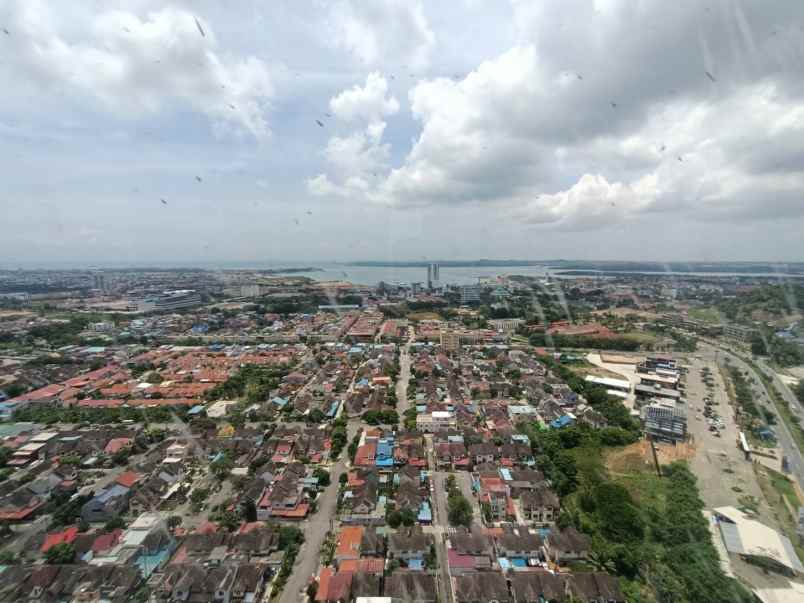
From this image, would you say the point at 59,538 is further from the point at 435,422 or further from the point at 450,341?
the point at 450,341

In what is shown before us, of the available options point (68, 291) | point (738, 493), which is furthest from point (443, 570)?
point (68, 291)

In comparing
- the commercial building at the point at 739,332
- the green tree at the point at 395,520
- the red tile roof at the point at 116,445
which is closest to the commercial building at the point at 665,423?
the green tree at the point at 395,520

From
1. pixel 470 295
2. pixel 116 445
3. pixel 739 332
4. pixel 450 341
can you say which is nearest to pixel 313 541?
pixel 116 445

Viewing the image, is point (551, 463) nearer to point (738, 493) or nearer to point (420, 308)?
point (738, 493)

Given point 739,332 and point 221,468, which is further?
point 739,332

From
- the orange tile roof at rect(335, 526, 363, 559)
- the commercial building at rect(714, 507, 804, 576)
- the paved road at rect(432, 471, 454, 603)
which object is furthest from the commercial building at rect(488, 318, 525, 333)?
the orange tile roof at rect(335, 526, 363, 559)

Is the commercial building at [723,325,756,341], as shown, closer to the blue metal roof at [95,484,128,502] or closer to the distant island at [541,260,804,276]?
the blue metal roof at [95,484,128,502]

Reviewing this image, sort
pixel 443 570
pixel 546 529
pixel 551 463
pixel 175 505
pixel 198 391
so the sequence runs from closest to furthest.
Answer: pixel 443 570 < pixel 546 529 < pixel 175 505 < pixel 551 463 < pixel 198 391
